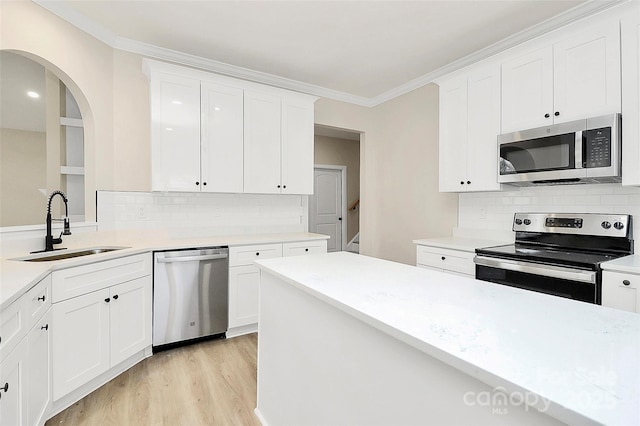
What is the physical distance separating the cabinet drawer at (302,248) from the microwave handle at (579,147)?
7.49 feet

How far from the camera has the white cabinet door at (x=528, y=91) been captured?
95.1 inches

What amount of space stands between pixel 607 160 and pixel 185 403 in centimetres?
317

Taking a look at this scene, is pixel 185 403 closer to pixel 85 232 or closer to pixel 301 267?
pixel 301 267

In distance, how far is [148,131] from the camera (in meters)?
3.13

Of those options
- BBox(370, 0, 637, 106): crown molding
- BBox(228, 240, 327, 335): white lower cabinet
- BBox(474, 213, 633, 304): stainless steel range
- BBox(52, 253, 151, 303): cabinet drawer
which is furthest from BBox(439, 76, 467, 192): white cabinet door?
BBox(52, 253, 151, 303): cabinet drawer

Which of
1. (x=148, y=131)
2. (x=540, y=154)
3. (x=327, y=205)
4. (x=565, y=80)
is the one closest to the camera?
(x=565, y=80)

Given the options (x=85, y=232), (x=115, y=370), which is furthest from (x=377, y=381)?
(x=85, y=232)

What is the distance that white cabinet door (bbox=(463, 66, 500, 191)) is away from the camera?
275 cm

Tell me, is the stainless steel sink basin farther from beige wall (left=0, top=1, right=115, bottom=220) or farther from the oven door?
the oven door

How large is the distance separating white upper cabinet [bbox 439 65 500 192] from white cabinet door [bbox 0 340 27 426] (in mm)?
3247

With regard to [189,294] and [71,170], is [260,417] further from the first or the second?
[71,170]

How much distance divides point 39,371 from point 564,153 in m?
3.54

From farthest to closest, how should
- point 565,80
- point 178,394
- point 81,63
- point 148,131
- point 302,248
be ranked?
point 302,248, point 148,131, point 81,63, point 565,80, point 178,394

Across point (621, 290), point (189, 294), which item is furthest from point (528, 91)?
point (189, 294)
